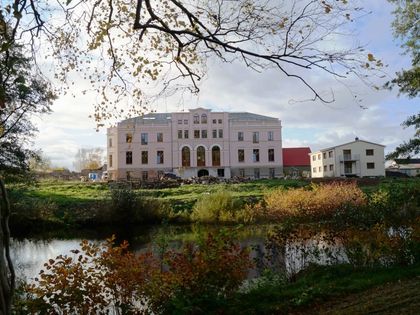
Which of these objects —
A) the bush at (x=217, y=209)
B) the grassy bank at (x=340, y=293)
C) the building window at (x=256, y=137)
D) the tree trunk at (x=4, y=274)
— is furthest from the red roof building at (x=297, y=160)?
the tree trunk at (x=4, y=274)

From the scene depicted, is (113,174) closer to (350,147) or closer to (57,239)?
(350,147)

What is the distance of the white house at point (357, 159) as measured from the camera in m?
66.6

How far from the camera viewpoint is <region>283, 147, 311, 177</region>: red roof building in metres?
72.5

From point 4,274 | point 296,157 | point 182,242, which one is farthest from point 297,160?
point 4,274

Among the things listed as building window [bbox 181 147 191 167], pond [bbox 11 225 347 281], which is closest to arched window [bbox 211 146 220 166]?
building window [bbox 181 147 191 167]

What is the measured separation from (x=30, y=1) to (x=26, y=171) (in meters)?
15.0

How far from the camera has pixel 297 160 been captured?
74.7 m

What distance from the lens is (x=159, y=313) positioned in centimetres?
626

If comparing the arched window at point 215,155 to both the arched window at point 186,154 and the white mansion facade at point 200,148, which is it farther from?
the arched window at point 186,154

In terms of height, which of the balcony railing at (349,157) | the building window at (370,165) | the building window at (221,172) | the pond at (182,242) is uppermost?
the balcony railing at (349,157)

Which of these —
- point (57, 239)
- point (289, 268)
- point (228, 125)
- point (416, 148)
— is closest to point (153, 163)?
point (228, 125)

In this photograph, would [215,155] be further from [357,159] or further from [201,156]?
[357,159]

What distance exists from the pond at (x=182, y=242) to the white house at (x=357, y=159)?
167ft

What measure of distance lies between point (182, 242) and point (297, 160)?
61.6 meters
